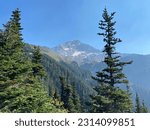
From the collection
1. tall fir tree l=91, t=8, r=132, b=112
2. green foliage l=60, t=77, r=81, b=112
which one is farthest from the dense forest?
green foliage l=60, t=77, r=81, b=112

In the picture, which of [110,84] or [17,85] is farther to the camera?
[110,84]

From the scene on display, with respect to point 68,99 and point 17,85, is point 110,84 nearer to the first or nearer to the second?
point 17,85

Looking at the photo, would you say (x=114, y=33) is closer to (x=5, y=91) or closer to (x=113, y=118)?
(x=5, y=91)

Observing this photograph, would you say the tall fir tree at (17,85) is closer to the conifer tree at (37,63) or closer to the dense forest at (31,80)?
the dense forest at (31,80)

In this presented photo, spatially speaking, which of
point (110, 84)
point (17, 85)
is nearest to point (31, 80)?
point (17, 85)

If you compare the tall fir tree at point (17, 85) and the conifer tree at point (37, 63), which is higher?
the conifer tree at point (37, 63)

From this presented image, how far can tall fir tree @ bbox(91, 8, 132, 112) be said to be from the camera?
157 ft

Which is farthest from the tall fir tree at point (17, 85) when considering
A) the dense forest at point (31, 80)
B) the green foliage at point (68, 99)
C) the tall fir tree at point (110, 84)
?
the green foliage at point (68, 99)

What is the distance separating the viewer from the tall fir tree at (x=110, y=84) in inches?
1886

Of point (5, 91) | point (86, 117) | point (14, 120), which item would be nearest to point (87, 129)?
point (86, 117)

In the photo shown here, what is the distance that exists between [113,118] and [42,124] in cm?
111

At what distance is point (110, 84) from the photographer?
5000 centimetres

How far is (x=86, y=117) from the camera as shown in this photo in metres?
5.54

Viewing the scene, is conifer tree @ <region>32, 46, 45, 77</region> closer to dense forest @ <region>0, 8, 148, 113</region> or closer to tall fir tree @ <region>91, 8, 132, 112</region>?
dense forest @ <region>0, 8, 148, 113</region>
